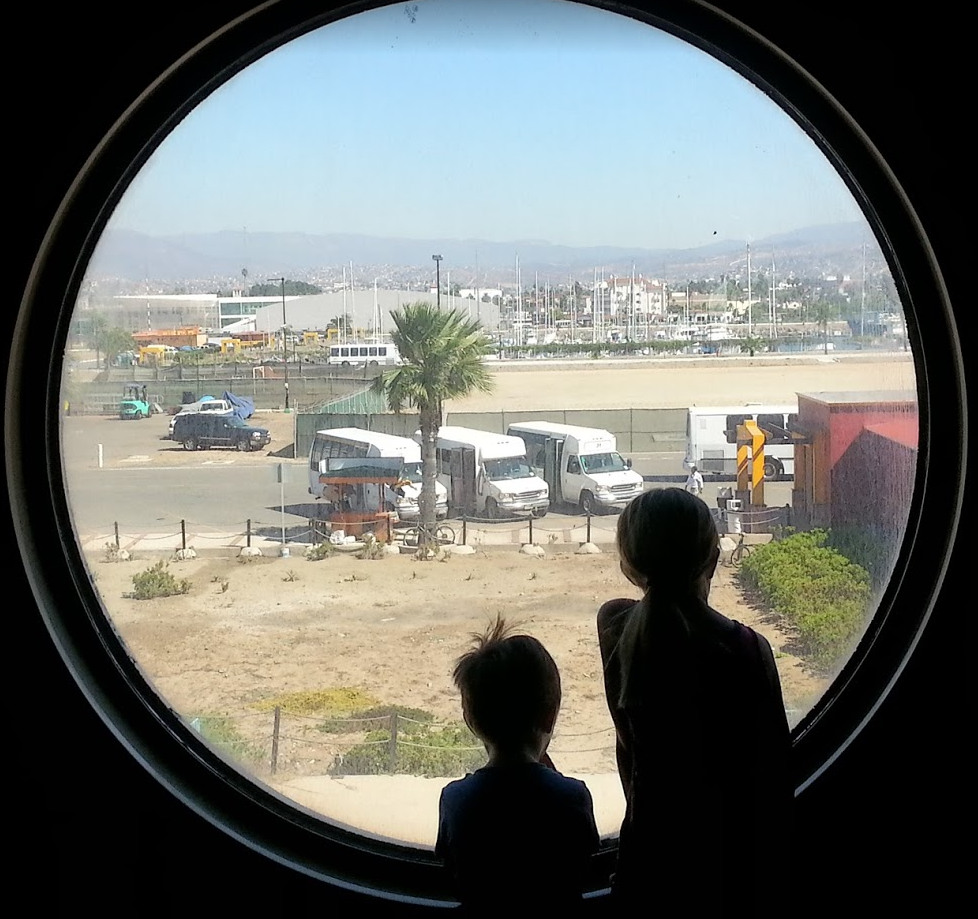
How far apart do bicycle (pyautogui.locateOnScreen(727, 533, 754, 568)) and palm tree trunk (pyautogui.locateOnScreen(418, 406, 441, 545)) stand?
Answer: 1.46 ft

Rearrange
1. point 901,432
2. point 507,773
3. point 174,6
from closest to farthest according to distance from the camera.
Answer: point 507,773 → point 174,6 → point 901,432

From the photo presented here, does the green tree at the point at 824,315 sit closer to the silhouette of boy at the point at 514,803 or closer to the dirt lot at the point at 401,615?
the dirt lot at the point at 401,615

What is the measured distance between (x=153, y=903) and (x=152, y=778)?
163 millimetres

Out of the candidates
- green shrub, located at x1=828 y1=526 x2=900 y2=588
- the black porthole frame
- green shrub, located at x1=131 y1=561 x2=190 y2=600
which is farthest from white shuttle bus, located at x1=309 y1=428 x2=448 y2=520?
green shrub, located at x1=828 y1=526 x2=900 y2=588

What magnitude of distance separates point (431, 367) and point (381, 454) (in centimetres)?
15

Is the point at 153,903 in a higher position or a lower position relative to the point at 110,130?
lower

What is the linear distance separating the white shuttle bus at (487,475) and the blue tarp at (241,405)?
246mm

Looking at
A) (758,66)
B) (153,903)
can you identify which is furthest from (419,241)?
(153,903)

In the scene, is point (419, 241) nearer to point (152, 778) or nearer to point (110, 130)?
point (110, 130)

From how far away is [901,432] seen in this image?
131 cm

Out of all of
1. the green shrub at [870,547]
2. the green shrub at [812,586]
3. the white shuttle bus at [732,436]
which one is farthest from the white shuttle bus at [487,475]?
the green shrub at [870,547]

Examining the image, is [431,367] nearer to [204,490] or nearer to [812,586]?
[204,490]

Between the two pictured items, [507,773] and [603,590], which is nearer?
[507,773]

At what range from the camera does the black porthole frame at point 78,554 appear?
1.16 meters
